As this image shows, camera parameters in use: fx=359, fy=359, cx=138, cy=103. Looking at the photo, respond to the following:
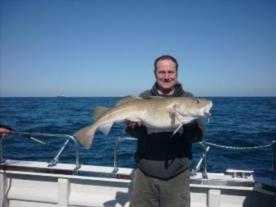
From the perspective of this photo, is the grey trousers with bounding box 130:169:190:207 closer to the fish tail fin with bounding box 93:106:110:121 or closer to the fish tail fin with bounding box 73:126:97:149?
the fish tail fin with bounding box 73:126:97:149

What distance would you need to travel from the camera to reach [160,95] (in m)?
3.98

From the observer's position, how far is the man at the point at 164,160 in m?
3.72

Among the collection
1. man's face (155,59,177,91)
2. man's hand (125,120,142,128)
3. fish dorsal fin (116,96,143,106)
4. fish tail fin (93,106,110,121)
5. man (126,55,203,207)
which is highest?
man's face (155,59,177,91)

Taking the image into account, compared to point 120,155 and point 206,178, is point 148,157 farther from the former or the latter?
point 120,155

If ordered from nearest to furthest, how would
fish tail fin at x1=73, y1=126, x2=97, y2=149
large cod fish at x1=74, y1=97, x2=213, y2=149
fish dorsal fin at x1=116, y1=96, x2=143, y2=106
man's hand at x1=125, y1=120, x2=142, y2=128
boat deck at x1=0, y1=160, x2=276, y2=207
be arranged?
large cod fish at x1=74, y1=97, x2=213, y2=149, man's hand at x1=125, y1=120, x2=142, y2=128, fish dorsal fin at x1=116, y1=96, x2=143, y2=106, fish tail fin at x1=73, y1=126, x2=97, y2=149, boat deck at x1=0, y1=160, x2=276, y2=207

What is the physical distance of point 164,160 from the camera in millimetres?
3725

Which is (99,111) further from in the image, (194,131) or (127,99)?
(194,131)

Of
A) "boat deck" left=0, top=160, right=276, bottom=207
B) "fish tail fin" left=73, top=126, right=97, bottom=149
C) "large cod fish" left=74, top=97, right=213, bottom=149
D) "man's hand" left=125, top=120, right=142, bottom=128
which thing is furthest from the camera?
"boat deck" left=0, top=160, right=276, bottom=207

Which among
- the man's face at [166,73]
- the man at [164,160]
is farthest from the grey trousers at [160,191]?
the man's face at [166,73]

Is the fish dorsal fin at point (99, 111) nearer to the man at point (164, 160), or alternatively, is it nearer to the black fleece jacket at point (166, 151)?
the man at point (164, 160)

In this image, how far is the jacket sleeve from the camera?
12.1 feet

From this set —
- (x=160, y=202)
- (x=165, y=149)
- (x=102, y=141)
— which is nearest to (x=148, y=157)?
(x=165, y=149)

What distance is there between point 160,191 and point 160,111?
2.78ft

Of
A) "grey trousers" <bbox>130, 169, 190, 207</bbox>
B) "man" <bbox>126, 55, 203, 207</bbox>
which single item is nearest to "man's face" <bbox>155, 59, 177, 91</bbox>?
"man" <bbox>126, 55, 203, 207</bbox>
